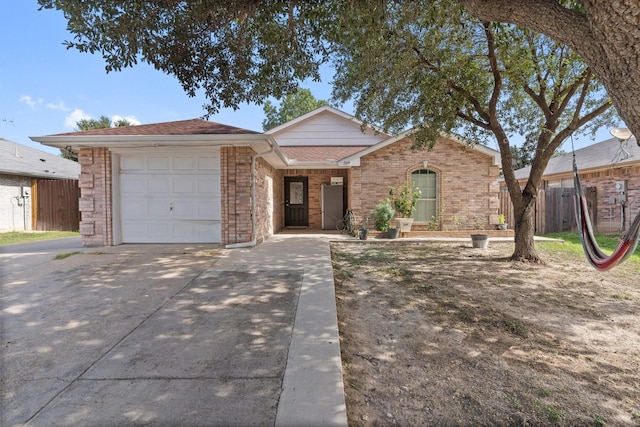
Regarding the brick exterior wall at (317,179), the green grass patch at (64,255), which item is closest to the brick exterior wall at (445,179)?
the brick exterior wall at (317,179)

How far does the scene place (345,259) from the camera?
751 centimetres

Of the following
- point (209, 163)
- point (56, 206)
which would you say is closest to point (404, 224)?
point (209, 163)

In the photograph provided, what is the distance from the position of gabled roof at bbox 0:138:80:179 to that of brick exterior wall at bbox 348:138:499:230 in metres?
13.6

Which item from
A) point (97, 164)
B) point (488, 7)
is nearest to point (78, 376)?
point (488, 7)

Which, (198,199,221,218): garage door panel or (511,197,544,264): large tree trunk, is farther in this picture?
(198,199,221,218): garage door panel

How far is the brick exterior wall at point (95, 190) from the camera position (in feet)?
26.5

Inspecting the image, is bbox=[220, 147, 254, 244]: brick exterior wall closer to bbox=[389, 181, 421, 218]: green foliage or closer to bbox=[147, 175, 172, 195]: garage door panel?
bbox=[147, 175, 172, 195]: garage door panel

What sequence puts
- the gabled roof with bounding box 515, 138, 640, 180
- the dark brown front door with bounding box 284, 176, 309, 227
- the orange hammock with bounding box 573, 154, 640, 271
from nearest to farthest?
1. the orange hammock with bounding box 573, 154, 640, 271
2. the gabled roof with bounding box 515, 138, 640, 180
3. the dark brown front door with bounding box 284, 176, 309, 227

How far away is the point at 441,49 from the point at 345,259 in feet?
17.0

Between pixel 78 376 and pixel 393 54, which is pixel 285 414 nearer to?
pixel 78 376

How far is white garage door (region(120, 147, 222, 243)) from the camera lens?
8352 millimetres

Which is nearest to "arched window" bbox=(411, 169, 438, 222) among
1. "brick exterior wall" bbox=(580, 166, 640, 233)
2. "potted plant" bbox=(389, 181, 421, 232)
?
"potted plant" bbox=(389, 181, 421, 232)

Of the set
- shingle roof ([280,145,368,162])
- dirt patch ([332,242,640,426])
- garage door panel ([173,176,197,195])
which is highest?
shingle roof ([280,145,368,162])

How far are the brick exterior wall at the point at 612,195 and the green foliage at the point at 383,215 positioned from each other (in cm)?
970
